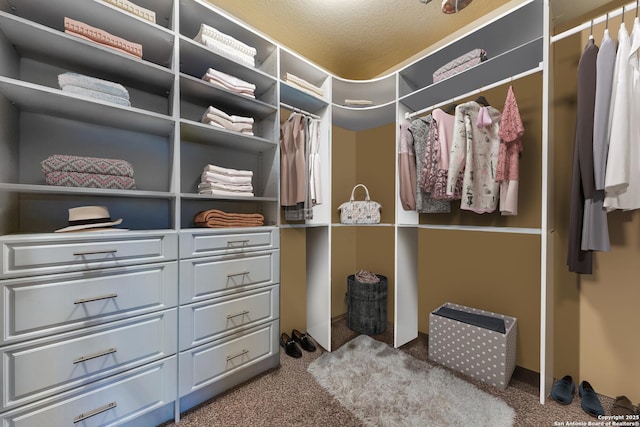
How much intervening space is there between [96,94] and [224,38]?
0.80 m

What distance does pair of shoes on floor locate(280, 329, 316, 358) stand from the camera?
1964 mm

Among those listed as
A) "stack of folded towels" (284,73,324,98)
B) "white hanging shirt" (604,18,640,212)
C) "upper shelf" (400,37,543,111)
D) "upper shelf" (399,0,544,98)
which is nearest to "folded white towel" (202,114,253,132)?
"stack of folded towels" (284,73,324,98)

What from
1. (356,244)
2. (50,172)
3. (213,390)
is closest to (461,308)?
(356,244)

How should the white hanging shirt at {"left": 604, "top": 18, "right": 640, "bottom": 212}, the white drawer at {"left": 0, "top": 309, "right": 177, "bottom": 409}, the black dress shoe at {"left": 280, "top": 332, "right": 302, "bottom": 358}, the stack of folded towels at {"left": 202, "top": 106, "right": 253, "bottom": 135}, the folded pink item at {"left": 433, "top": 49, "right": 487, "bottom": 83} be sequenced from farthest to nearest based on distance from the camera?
the black dress shoe at {"left": 280, "top": 332, "right": 302, "bottom": 358}
the folded pink item at {"left": 433, "top": 49, "right": 487, "bottom": 83}
the stack of folded towels at {"left": 202, "top": 106, "right": 253, "bottom": 135}
the white hanging shirt at {"left": 604, "top": 18, "right": 640, "bottom": 212}
the white drawer at {"left": 0, "top": 309, "right": 177, "bottom": 409}

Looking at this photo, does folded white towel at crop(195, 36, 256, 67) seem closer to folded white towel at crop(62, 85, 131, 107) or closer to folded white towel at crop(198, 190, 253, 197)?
folded white towel at crop(62, 85, 131, 107)

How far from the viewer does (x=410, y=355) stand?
1.96 metres

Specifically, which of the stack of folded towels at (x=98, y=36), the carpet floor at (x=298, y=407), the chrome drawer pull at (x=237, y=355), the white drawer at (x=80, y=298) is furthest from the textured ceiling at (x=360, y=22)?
the chrome drawer pull at (x=237, y=355)

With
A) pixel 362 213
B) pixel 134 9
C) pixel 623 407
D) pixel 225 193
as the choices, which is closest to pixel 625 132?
pixel 623 407

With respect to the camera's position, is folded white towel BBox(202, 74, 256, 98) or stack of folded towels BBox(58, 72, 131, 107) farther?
folded white towel BBox(202, 74, 256, 98)

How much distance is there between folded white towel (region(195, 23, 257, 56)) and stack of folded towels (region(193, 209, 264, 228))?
1.07 metres

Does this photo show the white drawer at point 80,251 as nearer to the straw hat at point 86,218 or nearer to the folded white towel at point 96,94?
the straw hat at point 86,218

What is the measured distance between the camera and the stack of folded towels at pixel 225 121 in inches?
62.0

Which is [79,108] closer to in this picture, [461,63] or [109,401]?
[109,401]

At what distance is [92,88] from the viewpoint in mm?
1200
